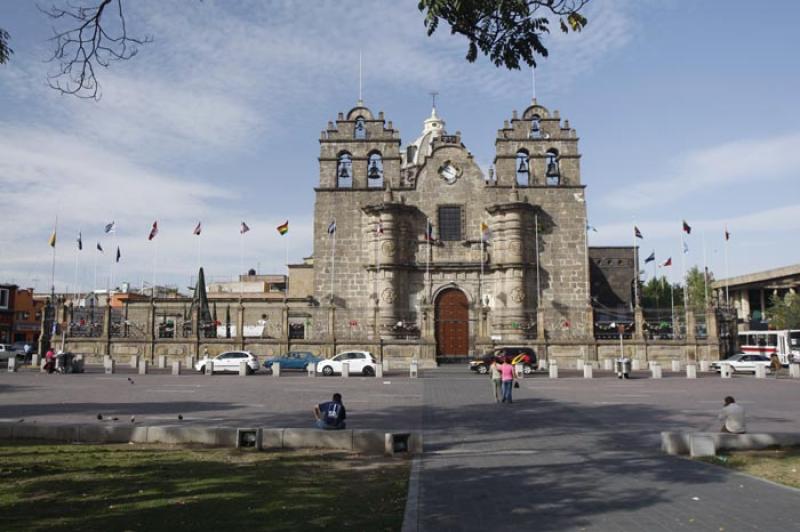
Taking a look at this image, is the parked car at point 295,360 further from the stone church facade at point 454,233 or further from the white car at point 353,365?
the stone church facade at point 454,233

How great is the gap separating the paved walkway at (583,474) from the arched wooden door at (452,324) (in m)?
22.3

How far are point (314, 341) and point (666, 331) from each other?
953 inches

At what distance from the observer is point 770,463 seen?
1052 centimetres

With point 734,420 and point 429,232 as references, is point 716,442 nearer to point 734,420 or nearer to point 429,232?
point 734,420

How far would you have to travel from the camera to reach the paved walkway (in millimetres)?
7387

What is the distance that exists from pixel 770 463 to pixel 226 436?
9.83 m

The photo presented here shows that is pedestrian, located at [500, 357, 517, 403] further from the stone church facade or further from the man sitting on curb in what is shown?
the stone church facade

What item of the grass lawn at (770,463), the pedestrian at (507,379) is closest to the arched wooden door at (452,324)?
the pedestrian at (507,379)

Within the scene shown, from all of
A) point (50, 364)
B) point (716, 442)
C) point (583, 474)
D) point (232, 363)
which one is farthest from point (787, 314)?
point (50, 364)

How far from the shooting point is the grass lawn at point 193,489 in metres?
7.11

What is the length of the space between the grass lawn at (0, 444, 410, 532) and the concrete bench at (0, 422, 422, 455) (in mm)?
430

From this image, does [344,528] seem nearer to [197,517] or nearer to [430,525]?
[430,525]

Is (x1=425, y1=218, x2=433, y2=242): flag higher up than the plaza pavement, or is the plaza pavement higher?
(x1=425, y1=218, x2=433, y2=242): flag

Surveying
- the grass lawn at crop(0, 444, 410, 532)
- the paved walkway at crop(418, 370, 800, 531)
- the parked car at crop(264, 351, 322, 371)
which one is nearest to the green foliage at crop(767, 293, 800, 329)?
the paved walkway at crop(418, 370, 800, 531)
